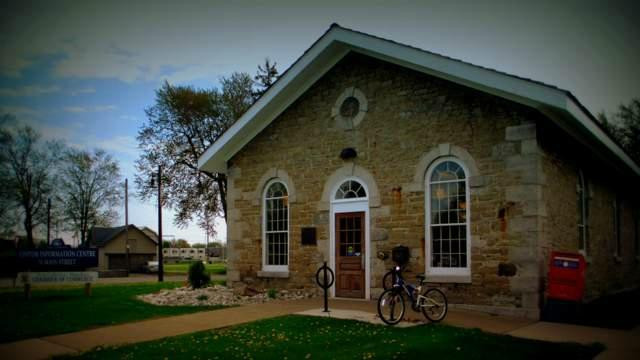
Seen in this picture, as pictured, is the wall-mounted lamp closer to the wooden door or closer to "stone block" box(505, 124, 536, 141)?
the wooden door

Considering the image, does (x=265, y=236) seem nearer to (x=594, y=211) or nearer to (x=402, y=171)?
(x=402, y=171)

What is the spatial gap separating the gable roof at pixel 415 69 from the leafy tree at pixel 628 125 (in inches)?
642

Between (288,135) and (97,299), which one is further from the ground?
(288,135)

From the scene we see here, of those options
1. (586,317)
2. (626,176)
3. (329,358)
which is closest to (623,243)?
(626,176)

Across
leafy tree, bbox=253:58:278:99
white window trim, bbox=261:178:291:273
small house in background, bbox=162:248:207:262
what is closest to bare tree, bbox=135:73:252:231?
leafy tree, bbox=253:58:278:99

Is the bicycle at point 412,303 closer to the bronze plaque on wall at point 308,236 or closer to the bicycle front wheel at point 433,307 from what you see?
the bicycle front wheel at point 433,307

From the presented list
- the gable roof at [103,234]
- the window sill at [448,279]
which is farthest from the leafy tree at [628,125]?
the gable roof at [103,234]

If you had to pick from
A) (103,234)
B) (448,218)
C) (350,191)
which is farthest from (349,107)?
(103,234)

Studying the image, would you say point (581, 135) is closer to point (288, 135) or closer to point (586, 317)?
point (586, 317)

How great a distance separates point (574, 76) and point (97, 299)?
1432 centimetres

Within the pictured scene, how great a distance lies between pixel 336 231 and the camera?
46.5 feet

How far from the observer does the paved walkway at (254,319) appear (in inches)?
337

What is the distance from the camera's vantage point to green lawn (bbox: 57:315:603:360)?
7.66 m

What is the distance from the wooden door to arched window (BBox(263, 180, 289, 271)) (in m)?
1.75
